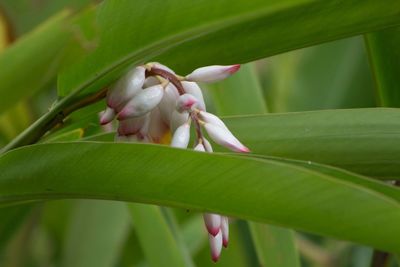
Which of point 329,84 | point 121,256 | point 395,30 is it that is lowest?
point 121,256

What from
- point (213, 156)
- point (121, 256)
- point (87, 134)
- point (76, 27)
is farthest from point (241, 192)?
point (121, 256)

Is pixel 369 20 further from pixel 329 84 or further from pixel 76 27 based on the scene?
pixel 329 84

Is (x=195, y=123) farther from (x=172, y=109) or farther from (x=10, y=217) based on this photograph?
(x=10, y=217)

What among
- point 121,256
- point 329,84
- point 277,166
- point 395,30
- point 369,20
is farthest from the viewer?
point 329,84

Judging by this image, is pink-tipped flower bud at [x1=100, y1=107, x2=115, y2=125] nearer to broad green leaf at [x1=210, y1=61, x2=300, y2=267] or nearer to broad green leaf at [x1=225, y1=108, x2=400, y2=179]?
broad green leaf at [x1=225, y1=108, x2=400, y2=179]

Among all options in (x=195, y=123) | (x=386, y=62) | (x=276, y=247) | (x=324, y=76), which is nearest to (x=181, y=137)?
(x=195, y=123)
